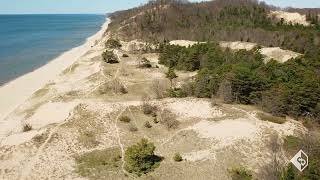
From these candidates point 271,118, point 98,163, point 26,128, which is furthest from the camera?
point 271,118

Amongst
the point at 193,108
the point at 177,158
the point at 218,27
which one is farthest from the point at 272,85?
the point at 218,27

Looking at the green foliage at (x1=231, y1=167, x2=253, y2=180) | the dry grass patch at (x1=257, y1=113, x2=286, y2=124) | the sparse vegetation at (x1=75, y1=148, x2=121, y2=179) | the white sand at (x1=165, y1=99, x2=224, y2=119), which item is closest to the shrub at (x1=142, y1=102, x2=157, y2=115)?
the white sand at (x1=165, y1=99, x2=224, y2=119)

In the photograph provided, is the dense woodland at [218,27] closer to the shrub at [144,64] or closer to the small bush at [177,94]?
the shrub at [144,64]

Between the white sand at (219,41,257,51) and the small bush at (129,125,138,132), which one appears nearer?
the small bush at (129,125,138,132)

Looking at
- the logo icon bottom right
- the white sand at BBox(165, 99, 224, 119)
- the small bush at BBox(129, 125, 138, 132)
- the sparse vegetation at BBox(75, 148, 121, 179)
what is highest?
the logo icon bottom right

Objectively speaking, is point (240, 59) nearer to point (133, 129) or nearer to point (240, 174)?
point (133, 129)

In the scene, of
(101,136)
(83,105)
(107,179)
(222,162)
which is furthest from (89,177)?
(83,105)

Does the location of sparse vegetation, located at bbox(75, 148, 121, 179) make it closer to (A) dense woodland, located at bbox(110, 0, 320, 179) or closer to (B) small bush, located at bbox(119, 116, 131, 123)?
(B) small bush, located at bbox(119, 116, 131, 123)
